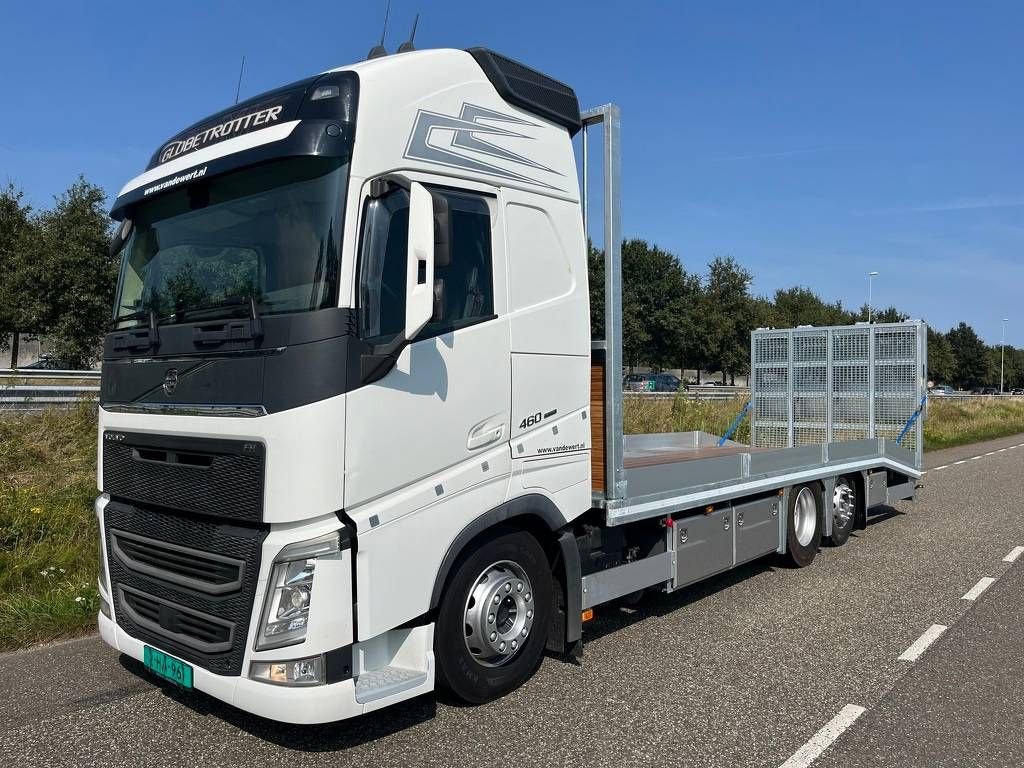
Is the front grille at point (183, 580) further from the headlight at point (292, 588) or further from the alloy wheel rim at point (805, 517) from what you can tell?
the alloy wheel rim at point (805, 517)

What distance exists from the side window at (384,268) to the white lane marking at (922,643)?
379cm

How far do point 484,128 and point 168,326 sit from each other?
74.1 inches

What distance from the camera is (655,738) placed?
12.2 feet

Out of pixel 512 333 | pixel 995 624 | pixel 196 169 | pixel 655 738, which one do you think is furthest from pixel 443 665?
pixel 995 624

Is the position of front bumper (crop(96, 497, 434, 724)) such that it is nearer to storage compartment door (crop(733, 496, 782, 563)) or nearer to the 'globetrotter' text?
the 'globetrotter' text

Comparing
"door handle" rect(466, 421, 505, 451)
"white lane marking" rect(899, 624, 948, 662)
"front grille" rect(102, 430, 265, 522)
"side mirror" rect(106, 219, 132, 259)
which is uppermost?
"side mirror" rect(106, 219, 132, 259)

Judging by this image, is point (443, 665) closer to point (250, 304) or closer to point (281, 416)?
point (281, 416)

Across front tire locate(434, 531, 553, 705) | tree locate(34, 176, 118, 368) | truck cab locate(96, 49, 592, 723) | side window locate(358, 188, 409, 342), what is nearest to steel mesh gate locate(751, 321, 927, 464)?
truck cab locate(96, 49, 592, 723)

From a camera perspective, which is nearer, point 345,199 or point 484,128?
point 345,199

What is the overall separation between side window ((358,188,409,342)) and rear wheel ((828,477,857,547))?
6150 millimetres

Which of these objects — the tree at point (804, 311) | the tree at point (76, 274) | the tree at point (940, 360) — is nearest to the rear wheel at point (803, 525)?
the tree at point (76, 274)

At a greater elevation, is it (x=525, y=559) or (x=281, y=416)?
(x=281, y=416)

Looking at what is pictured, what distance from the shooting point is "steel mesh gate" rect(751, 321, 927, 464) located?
9.35m

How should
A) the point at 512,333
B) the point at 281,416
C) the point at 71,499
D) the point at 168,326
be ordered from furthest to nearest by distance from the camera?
the point at 71,499 < the point at 512,333 < the point at 168,326 < the point at 281,416
